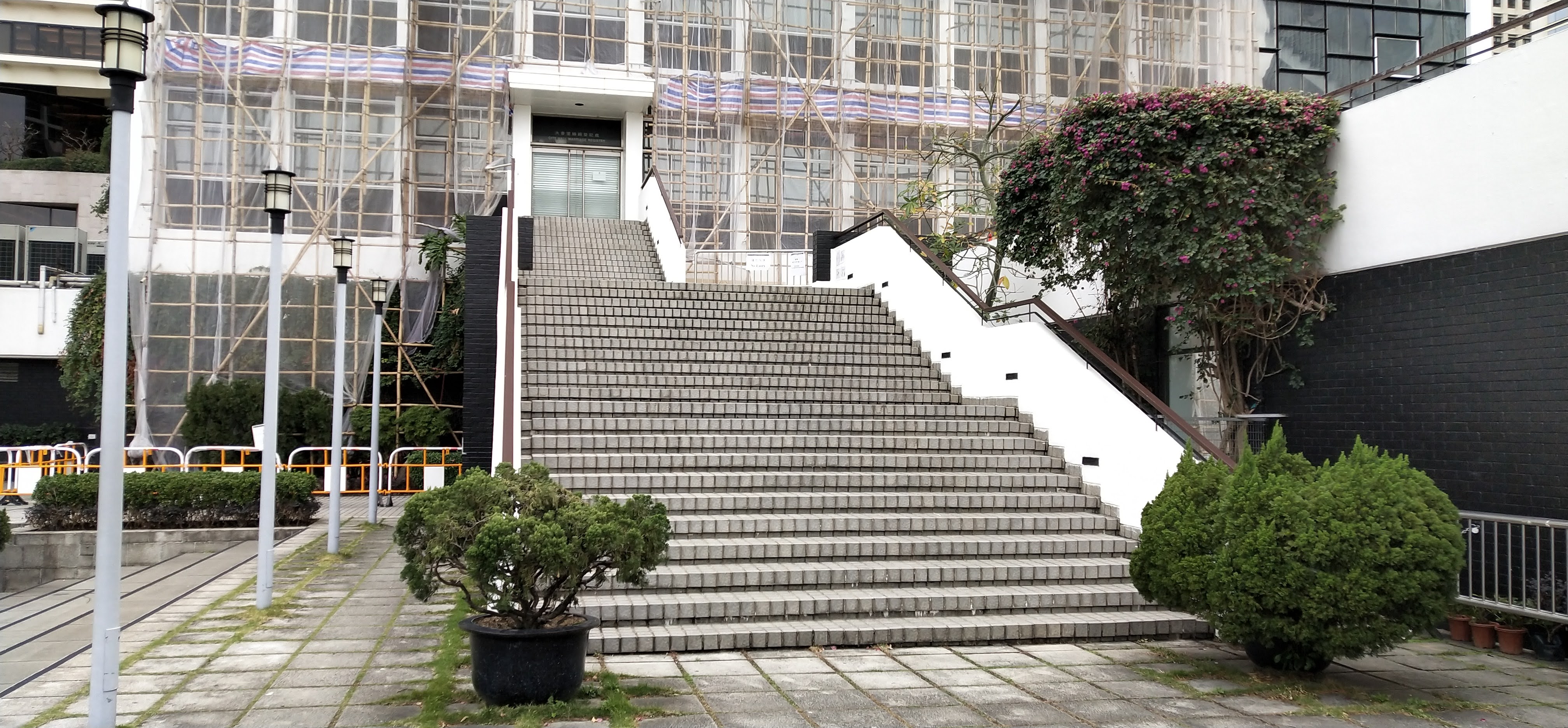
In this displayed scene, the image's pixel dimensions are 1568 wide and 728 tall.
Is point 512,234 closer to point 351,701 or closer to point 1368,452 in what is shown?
point 351,701

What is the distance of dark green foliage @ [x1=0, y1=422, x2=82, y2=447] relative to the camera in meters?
24.2

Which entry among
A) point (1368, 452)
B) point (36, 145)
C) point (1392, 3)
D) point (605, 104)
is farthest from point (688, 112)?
point (36, 145)

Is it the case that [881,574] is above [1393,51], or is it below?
below

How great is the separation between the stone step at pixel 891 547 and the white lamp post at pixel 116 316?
11.3ft

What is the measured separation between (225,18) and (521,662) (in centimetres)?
1915

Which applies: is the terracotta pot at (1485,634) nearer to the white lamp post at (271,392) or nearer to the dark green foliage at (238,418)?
the white lamp post at (271,392)

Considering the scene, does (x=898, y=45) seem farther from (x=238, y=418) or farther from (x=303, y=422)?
(x=238, y=418)

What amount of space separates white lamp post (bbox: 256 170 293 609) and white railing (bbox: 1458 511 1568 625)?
27.1 ft

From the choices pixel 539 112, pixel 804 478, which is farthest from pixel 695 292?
pixel 539 112

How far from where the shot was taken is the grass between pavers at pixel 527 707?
512 cm

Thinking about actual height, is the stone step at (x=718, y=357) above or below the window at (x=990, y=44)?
below

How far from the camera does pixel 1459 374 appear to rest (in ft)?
26.7

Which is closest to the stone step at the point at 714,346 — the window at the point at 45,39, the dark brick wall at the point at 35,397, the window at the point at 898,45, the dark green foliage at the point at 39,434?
the window at the point at 898,45

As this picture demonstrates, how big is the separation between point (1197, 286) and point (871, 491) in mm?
3659
